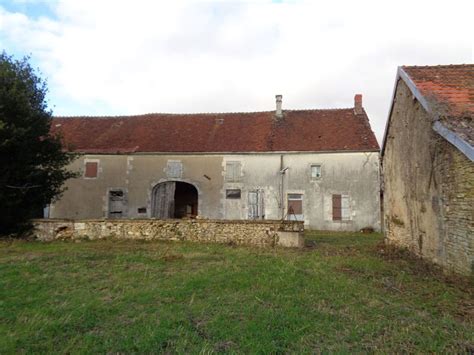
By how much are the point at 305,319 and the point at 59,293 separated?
376 centimetres

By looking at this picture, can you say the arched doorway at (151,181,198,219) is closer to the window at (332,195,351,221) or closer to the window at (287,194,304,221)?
the window at (287,194,304,221)

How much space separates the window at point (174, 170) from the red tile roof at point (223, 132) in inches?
33.4

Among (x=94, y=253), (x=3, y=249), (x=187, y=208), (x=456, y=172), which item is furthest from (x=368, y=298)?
(x=187, y=208)

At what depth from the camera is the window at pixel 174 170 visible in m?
22.8

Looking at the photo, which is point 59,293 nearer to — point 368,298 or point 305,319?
point 305,319

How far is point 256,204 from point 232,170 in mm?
2486

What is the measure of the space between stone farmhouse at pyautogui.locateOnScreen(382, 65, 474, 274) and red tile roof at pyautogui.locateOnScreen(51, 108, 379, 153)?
10734 millimetres

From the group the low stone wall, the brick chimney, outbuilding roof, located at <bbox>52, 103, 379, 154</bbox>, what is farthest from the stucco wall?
the low stone wall

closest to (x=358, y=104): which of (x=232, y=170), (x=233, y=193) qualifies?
(x=232, y=170)

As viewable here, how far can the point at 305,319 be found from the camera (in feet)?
14.9

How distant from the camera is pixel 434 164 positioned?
809 cm

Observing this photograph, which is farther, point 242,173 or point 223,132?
point 223,132

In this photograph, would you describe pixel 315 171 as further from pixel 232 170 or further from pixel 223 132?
pixel 223 132

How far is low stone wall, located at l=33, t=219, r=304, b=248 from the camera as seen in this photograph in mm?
12227
